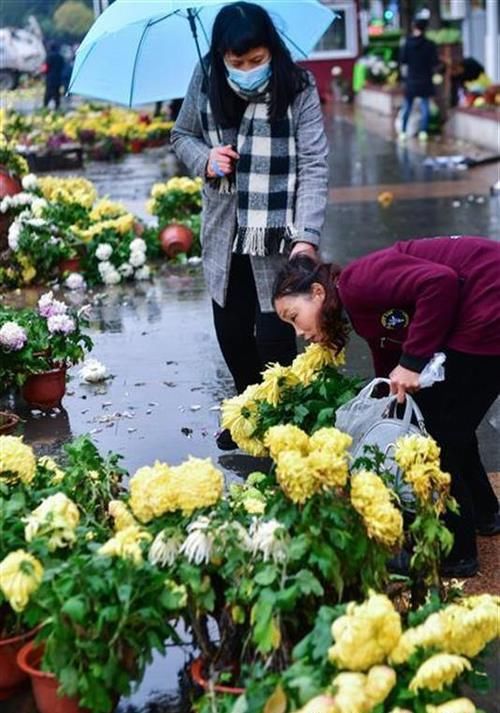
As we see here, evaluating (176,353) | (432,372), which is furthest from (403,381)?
(176,353)

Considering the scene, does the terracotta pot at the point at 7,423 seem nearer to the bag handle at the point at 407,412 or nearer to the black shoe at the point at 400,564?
the bag handle at the point at 407,412

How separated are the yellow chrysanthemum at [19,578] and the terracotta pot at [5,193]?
7.17 m

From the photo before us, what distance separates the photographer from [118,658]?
127 inches

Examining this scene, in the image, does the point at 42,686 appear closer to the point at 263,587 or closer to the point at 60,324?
the point at 263,587

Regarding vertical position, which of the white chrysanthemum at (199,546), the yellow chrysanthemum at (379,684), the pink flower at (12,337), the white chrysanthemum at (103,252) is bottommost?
the white chrysanthemum at (103,252)

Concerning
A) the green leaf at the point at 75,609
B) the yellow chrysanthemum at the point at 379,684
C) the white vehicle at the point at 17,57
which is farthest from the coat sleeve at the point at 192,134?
the white vehicle at the point at 17,57

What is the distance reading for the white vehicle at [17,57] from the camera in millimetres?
28047

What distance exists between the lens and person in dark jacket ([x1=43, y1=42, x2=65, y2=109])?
2469 centimetres

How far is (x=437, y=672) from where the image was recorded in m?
2.91

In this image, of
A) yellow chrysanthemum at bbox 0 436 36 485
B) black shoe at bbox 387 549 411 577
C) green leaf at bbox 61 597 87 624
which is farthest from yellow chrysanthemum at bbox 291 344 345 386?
green leaf at bbox 61 597 87 624

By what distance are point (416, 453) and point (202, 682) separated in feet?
2.95

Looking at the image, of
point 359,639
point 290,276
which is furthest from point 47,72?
point 359,639

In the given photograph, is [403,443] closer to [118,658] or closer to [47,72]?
[118,658]

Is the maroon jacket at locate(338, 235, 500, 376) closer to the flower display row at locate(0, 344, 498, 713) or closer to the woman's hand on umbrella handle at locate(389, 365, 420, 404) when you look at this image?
the woman's hand on umbrella handle at locate(389, 365, 420, 404)
